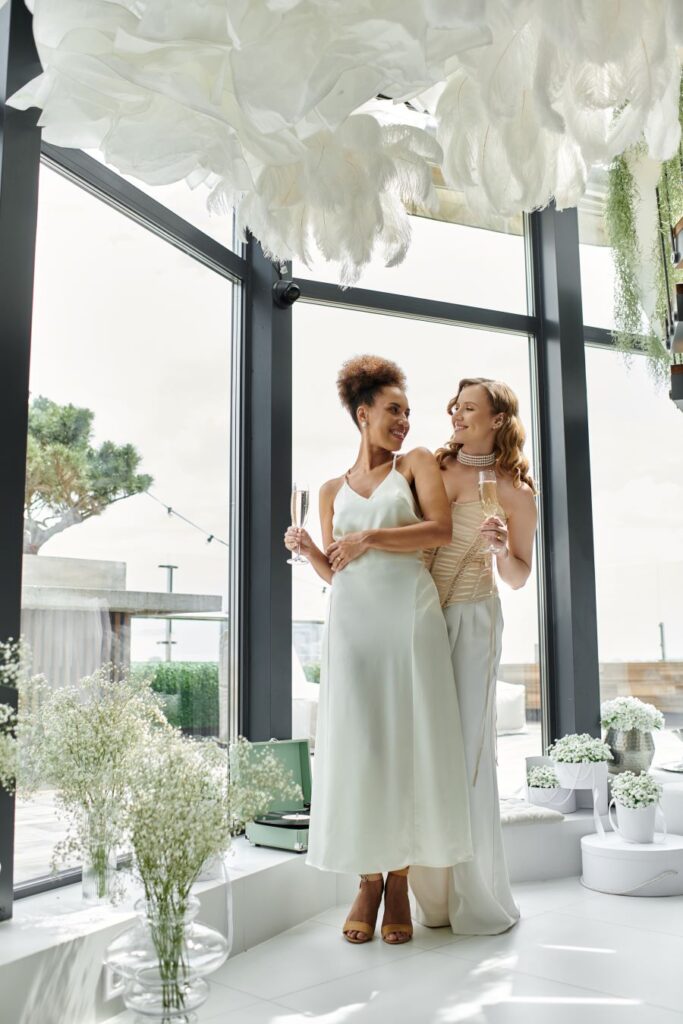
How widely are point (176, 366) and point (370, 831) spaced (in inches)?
71.0

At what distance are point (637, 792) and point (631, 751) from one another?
0.73 meters

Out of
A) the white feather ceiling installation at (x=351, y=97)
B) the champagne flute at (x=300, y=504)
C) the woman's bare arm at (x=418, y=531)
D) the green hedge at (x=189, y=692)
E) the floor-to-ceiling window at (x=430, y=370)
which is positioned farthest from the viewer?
the floor-to-ceiling window at (x=430, y=370)

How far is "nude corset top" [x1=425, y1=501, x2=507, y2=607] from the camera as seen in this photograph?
10.8 ft

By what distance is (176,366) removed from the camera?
140 inches

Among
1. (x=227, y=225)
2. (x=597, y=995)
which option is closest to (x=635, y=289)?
(x=227, y=225)

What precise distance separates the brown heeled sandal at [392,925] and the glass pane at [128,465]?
943 millimetres

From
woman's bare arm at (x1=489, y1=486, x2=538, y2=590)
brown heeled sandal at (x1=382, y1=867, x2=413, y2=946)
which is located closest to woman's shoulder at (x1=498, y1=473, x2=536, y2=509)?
woman's bare arm at (x1=489, y1=486, x2=538, y2=590)

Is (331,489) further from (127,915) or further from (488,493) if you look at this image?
(127,915)

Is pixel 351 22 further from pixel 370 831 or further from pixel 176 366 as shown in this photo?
pixel 176 366

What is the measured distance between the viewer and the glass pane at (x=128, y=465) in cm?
284

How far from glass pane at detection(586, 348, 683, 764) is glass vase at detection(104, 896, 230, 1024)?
3267 millimetres

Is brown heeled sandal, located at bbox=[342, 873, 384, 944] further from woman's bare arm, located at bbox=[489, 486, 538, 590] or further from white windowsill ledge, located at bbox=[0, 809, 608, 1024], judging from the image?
woman's bare arm, located at bbox=[489, 486, 538, 590]

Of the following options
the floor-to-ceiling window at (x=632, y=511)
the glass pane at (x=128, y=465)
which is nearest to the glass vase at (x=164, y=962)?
the glass pane at (x=128, y=465)

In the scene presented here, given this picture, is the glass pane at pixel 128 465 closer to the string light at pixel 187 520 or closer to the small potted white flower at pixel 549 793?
the string light at pixel 187 520
